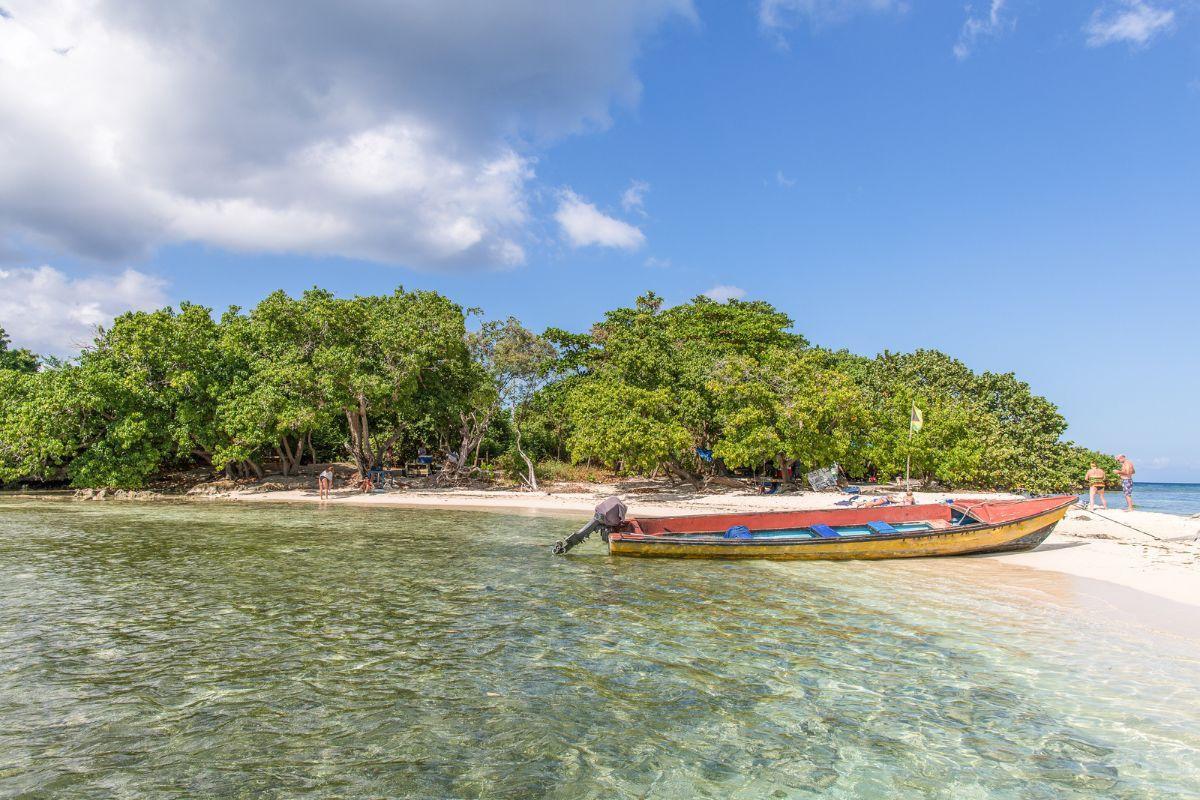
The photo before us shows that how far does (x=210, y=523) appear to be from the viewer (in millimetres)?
20875

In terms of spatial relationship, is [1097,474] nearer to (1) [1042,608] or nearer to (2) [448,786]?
(1) [1042,608]

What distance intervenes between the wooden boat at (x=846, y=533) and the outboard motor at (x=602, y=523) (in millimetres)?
73

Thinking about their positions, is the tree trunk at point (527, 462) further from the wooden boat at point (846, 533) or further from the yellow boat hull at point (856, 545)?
the yellow boat hull at point (856, 545)

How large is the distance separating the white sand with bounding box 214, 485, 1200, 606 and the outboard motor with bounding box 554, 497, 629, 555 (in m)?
9.39

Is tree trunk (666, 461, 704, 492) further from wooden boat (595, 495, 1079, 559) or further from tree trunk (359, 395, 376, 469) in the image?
wooden boat (595, 495, 1079, 559)

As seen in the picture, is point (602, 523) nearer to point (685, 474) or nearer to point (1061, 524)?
point (1061, 524)

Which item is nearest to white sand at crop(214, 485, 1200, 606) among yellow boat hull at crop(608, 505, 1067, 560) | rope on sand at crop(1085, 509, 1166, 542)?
rope on sand at crop(1085, 509, 1166, 542)

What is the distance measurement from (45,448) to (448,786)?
3348 cm

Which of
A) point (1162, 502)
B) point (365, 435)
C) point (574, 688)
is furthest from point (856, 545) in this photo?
point (1162, 502)

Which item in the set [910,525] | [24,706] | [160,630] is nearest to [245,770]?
[24,706]

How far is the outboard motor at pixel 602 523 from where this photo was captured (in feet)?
49.4

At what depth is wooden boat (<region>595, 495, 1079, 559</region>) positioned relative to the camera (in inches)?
576

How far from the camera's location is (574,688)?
6973 millimetres

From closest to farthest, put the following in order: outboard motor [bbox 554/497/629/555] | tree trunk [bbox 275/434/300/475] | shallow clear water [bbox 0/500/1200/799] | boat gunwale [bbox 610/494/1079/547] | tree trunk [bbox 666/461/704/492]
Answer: shallow clear water [bbox 0/500/1200/799]
boat gunwale [bbox 610/494/1079/547]
outboard motor [bbox 554/497/629/555]
tree trunk [bbox 666/461/704/492]
tree trunk [bbox 275/434/300/475]
